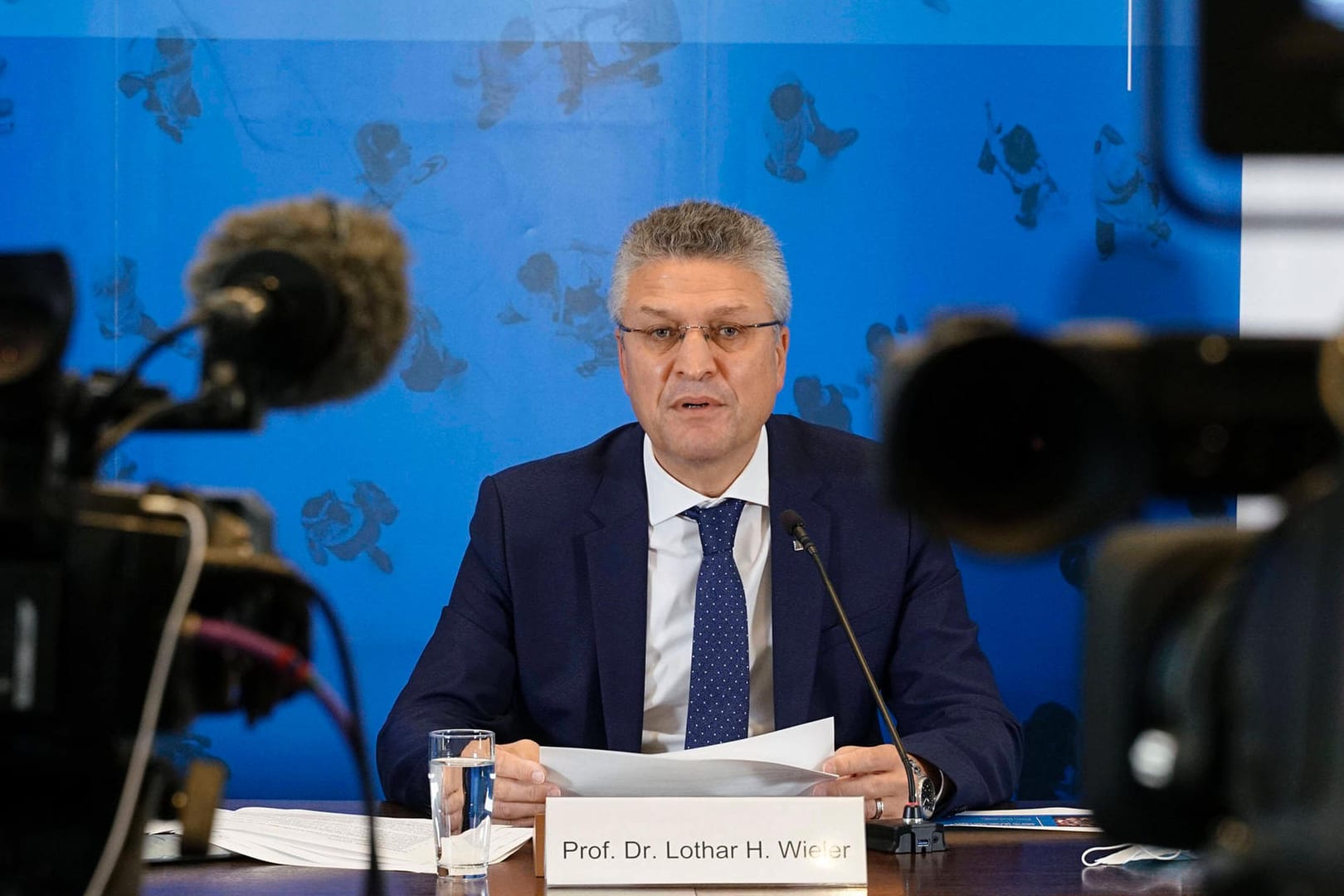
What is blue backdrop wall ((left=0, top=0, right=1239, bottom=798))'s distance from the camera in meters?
3.72

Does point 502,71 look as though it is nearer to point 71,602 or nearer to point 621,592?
point 621,592

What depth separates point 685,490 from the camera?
2.59m

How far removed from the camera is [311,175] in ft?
12.3

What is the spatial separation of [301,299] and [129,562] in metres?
0.17

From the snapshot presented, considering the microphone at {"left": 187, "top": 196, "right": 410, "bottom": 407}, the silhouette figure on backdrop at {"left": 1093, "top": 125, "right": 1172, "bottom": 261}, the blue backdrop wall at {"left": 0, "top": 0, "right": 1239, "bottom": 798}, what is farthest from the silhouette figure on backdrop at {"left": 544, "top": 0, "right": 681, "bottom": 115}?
the microphone at {"left": 187, "top": 196, "right": 410, "bottom": 407}

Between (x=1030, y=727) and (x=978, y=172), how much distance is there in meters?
1.38

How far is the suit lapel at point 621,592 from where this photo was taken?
2.45 metres

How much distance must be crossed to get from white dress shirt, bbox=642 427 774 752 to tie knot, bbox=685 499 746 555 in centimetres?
1

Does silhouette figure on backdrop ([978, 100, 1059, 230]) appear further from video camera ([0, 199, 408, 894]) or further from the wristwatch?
video camera ([0, 199, 408, 894])

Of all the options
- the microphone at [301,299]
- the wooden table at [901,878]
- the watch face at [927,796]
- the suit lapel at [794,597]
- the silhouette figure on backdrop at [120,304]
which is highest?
the silhouette figure on backdrop at [120,304]

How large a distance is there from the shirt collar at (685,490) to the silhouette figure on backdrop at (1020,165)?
4.73 feet

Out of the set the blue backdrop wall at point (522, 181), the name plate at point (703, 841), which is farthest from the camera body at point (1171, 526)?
the blue backdrop wall at point (522, 181)

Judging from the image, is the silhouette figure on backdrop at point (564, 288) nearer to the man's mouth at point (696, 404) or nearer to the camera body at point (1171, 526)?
the man's mouth at point (696, 404)

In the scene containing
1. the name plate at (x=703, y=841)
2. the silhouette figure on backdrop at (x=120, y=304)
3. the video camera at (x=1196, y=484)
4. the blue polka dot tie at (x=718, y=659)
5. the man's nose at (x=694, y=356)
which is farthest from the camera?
the silhouette figure on backdrop at (x=120, y=304)
